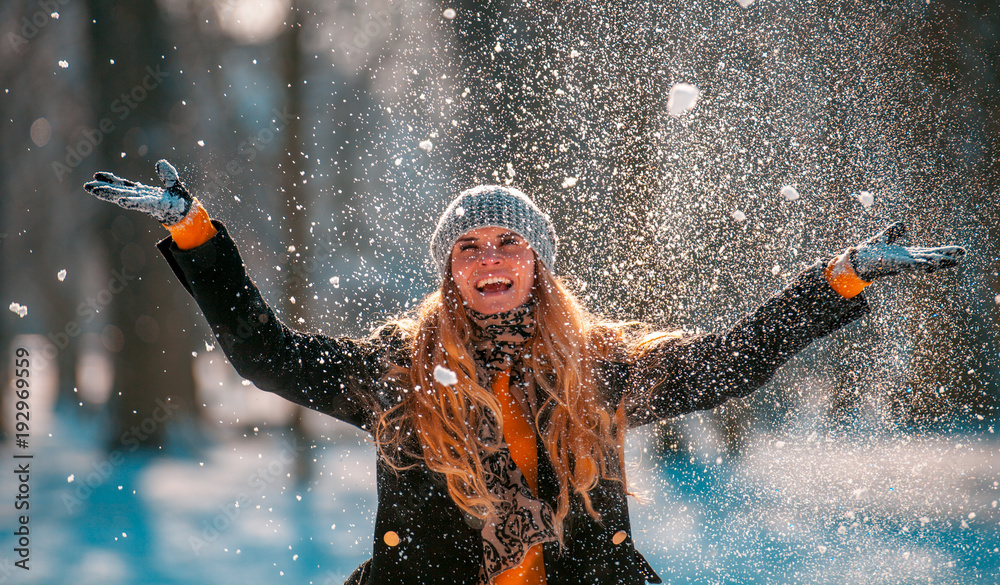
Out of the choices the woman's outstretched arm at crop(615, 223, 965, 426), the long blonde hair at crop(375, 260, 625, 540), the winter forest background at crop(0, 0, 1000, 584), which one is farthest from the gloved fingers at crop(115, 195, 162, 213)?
the winter forest background at crop(0, 0, 1000, 584)

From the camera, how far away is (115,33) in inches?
283

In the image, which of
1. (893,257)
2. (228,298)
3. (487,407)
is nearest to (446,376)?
(487,407)

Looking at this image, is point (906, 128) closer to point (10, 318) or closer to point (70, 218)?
point (70, 218)

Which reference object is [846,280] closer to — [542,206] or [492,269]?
[492,269]

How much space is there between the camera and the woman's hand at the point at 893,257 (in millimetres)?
1841

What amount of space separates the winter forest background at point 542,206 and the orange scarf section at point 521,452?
83.3 inches

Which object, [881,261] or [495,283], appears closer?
[881,261]

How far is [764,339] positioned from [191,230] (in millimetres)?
1677

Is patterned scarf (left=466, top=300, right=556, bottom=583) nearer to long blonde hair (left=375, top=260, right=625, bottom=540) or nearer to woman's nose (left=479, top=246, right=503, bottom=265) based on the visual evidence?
long blonde hair (left=375, top=260, right=625, bottom=540)

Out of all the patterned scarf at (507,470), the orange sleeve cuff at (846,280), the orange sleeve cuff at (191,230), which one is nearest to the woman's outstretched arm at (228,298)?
the orange sleeve cuff at (191,230)

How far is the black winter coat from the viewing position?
187 centimetres

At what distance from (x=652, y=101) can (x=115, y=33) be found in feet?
19.2

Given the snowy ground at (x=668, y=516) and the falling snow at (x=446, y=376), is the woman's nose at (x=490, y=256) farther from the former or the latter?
the snowy ground at (x=668, y=516)

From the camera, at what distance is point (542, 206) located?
5.27 m
